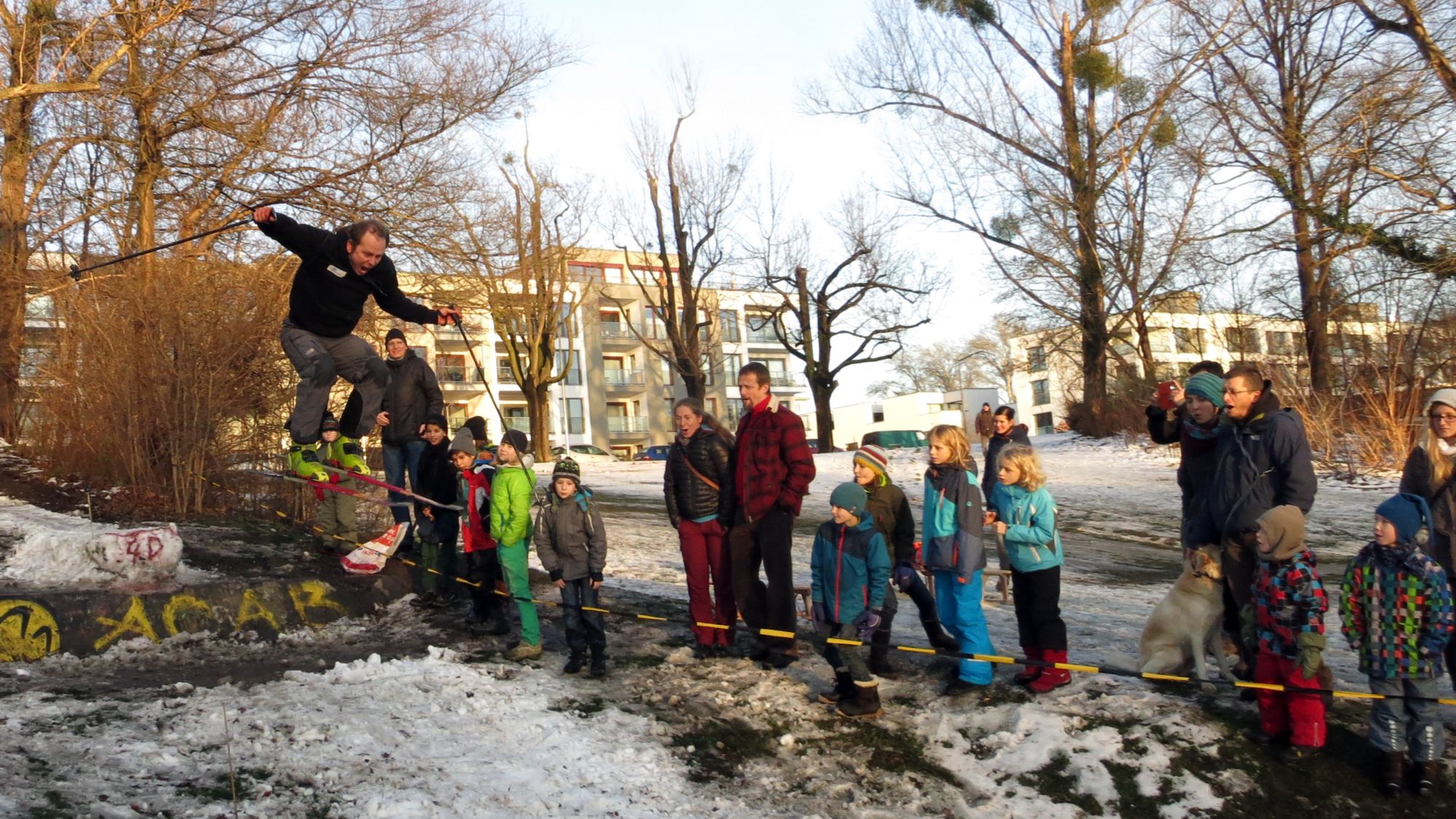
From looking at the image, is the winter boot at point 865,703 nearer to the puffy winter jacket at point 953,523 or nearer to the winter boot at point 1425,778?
the puffy winter jacket at point 953,523

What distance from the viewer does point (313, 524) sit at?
10.9 m

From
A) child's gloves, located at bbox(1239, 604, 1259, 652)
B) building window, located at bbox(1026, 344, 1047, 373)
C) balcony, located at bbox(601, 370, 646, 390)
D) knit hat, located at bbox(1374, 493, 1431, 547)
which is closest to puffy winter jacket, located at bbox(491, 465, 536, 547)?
child's gloves, located at bbox(1239, 604, 1259, 652)

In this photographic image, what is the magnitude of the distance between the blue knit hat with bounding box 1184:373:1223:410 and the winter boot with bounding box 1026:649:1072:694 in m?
1.74

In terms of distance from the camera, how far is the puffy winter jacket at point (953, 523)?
645cm

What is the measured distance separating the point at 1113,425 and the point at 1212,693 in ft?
78.9

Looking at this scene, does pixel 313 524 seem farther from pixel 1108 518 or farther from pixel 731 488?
pixel 1108 518

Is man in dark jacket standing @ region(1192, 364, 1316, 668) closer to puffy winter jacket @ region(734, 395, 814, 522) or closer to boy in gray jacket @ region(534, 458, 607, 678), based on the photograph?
puffy winter jacket @ region(734, 395, 814, 522)

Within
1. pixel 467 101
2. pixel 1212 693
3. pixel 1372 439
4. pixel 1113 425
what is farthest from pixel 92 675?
pixel 1113 425

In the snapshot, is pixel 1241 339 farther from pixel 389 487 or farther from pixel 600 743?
pixel 600 743

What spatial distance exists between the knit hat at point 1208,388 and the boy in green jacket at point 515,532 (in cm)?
431

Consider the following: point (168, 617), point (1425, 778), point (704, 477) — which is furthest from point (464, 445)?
point (1425, 778)

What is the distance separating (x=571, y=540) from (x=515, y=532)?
576 millimetres

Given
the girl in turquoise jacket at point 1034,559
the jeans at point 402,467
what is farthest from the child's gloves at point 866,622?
the jeans at point 402,467

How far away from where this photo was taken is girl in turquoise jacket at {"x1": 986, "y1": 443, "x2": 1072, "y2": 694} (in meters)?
6.23
